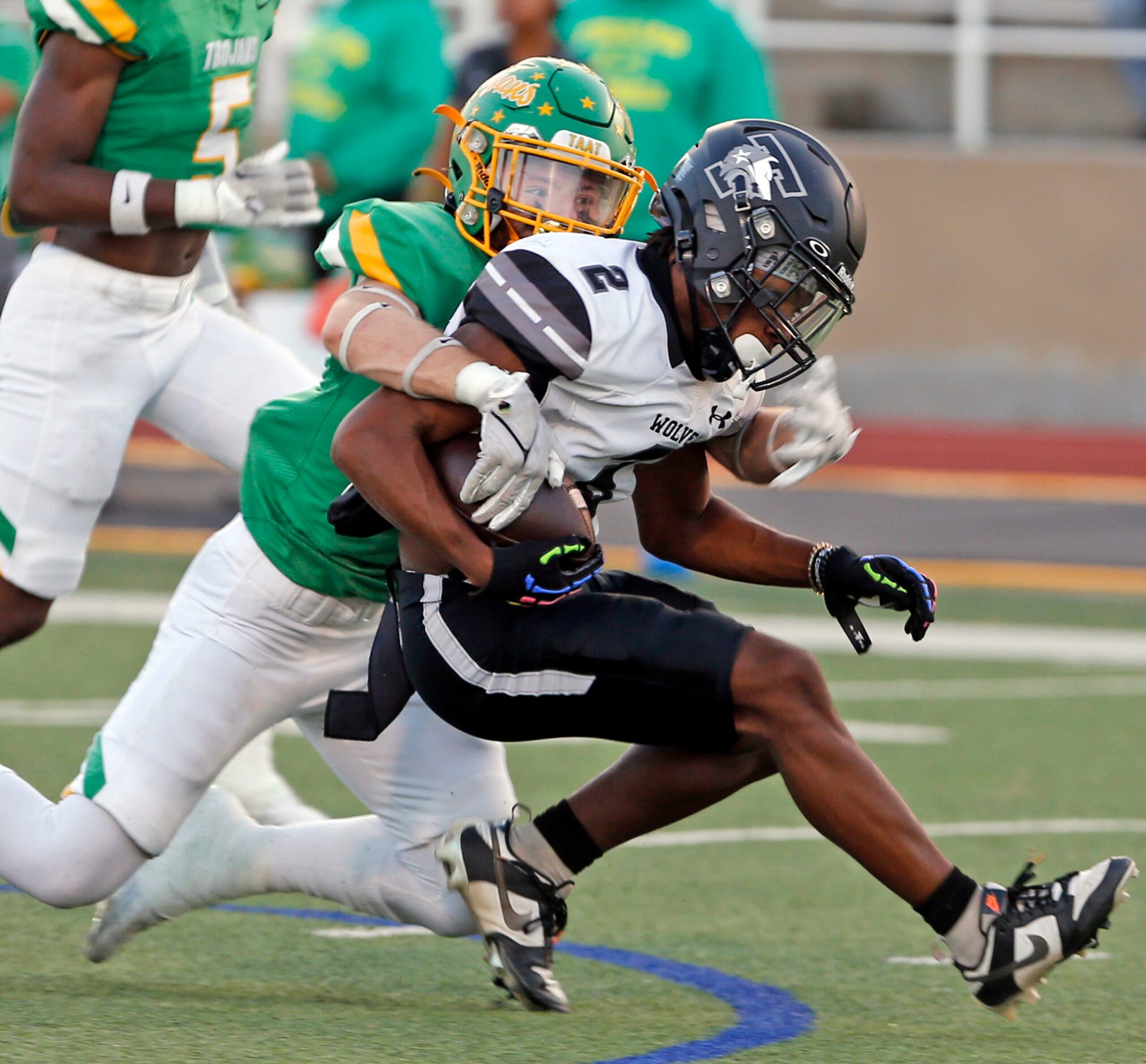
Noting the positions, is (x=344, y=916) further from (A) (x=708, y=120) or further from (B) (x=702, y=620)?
(A) (x=708, y=120)

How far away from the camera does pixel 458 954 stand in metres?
4.16

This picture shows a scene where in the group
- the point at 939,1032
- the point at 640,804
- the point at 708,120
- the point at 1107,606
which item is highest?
the point at 708,120

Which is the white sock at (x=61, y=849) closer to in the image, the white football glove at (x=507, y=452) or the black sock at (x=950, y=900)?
the white football glove at (x=507, y=452)

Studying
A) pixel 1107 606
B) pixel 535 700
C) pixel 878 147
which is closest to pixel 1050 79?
pixel 878 147

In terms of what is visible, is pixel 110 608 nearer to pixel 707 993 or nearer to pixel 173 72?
pixel 173 72

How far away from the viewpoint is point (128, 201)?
14.3 ft

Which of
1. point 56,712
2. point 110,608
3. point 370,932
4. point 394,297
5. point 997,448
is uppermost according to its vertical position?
point 394,297

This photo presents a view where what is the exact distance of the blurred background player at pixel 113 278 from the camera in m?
4.35

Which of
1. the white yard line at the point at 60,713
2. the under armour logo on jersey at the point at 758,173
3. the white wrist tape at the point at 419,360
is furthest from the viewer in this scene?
the white yard line at the point at 60,713

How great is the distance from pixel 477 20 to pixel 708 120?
844 centimetres

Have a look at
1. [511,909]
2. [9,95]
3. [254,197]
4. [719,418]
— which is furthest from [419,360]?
[9,95]

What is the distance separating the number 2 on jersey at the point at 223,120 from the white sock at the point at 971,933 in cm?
231

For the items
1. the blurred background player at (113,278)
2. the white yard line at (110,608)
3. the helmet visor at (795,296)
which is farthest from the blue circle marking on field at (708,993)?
the white yard line at (110,608)

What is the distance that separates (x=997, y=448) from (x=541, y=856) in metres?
10.7
